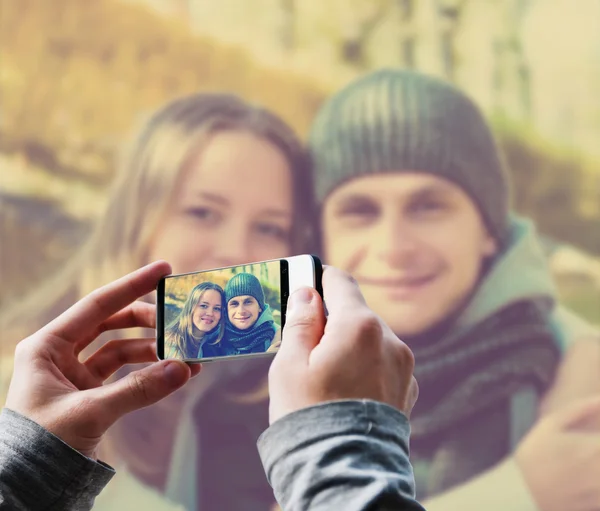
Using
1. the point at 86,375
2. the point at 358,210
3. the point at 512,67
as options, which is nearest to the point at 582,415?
the point at 358,210

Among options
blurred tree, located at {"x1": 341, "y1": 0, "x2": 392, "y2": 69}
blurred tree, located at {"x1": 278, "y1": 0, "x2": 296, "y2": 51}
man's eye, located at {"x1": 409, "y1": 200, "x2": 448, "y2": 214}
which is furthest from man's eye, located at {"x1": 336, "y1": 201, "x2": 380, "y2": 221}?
blurred tree, located at {"x1": 278, "y1": 0, "x2": 296, "y2": 51}

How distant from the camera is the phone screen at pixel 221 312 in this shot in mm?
645

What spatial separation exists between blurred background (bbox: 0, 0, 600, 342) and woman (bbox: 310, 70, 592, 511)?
0.25 ft

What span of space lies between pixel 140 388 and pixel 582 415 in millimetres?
1561

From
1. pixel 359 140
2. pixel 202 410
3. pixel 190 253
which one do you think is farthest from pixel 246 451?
pixel 359 140

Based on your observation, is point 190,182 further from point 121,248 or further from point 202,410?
point 202,410

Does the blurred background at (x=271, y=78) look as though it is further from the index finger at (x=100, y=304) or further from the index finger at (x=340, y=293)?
the index finger at (x=340, y=293)

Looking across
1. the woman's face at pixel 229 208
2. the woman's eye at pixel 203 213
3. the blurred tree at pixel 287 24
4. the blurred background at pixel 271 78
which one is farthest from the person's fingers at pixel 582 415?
the blurred tree at pixel 287 24

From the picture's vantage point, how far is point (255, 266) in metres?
0.66

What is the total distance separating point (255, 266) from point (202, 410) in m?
1.38

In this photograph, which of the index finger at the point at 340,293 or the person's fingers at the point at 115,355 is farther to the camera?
the person's fingers at the point at 115,355

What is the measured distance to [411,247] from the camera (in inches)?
75.1

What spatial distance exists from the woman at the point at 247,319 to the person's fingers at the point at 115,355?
10 centimetres

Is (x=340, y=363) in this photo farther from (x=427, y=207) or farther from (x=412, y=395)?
(x=427, y=207)
